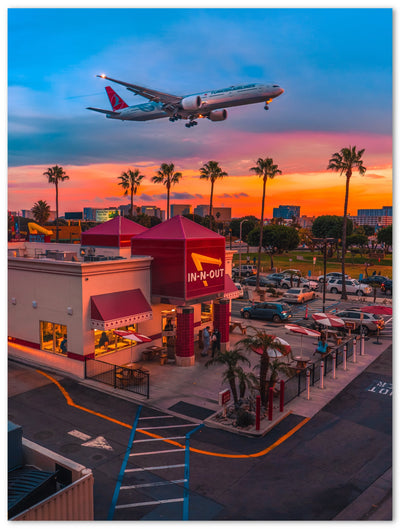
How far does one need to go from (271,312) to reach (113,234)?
1473cm

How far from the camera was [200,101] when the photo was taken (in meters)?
40.6

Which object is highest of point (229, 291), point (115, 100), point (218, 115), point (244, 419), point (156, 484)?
point (115, 100)

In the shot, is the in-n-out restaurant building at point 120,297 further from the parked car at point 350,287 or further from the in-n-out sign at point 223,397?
the parked car at point 350,287

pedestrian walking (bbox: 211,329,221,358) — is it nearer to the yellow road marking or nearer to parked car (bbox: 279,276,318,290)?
the yellow road marking

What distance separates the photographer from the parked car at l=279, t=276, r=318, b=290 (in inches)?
2039

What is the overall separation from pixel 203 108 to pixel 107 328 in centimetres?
2764

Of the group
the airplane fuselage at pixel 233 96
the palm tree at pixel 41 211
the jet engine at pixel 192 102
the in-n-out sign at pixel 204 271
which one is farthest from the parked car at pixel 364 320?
the palm tree at pixel 41 211

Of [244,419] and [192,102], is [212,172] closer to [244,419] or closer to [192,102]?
[192,102]

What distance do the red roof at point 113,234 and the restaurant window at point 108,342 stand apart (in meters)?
10.9

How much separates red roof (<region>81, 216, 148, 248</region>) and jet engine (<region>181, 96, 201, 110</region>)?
14195 mm

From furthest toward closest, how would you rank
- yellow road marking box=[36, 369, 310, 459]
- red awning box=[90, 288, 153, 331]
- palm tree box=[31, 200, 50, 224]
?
palm tree box=[31, 200, 50, 224] → red awning box=[90, 288, 153, 331] → yellow road marking box=[36, 369, 310, 459]

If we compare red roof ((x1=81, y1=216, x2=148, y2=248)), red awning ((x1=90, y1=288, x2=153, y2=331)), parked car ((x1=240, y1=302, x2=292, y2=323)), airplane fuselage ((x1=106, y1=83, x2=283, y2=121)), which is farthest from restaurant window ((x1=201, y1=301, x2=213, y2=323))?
airplane fuselage ((x1=106, y1=83, x2=283, y2=121))

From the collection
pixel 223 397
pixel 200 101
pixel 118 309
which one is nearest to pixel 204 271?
pixel 118 309

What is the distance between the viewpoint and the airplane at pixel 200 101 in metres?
38.1
